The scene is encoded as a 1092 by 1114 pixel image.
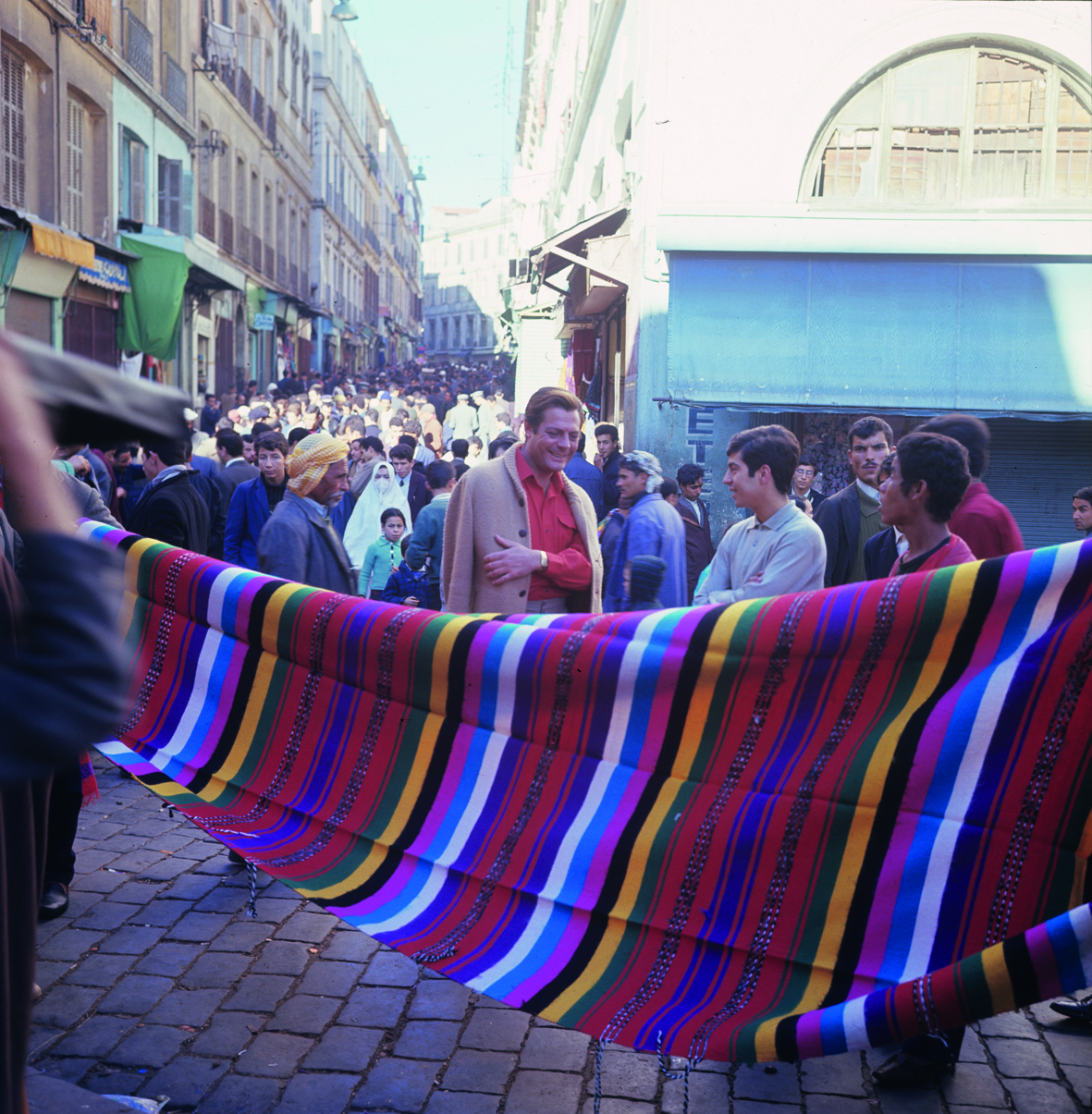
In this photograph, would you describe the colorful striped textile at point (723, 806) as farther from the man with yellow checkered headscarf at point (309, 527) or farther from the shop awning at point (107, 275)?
the shop awning at point (107, 275)

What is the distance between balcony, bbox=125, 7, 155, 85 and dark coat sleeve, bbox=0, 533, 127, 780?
69.7 ft

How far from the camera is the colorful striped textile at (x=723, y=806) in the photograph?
2621 mm

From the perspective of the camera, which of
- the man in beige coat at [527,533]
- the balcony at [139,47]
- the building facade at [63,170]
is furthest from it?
the balcony at [139,47]

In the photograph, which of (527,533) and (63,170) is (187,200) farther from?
(527,533)

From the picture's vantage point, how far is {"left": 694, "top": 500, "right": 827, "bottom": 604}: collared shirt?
4250mm

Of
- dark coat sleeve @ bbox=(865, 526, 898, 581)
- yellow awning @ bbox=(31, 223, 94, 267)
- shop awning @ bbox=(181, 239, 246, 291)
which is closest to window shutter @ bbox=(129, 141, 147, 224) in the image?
shop awning @ bbox=(181, 239, 246, 291)

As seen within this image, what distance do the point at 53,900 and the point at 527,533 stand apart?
2.30 meters

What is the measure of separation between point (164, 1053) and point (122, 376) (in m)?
2.64

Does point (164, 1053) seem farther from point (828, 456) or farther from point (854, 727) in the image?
point (828, 456)

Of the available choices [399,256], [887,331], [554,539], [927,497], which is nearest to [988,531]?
[927,497]

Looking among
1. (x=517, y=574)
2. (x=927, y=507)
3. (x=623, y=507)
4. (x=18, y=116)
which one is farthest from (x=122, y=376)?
(x=18, y=116)

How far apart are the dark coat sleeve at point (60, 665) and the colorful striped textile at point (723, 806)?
69.7 inches

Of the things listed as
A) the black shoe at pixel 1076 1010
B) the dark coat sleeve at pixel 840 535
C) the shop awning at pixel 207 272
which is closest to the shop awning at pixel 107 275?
the shop awning at pixel 207 272

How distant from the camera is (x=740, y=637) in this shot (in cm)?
310
